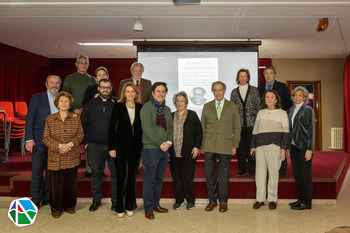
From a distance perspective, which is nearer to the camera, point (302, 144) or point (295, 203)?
point (302, 144)

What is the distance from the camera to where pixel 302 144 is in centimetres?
353

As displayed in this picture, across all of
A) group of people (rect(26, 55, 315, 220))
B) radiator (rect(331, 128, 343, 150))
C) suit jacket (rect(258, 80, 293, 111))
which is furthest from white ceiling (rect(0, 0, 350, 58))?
radiator (rect(331, 128, 343, 150))

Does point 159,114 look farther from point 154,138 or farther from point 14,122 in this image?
point 14,122

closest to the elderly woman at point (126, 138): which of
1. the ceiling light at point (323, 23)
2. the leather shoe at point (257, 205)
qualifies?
the leather shoe at point (257, 205)

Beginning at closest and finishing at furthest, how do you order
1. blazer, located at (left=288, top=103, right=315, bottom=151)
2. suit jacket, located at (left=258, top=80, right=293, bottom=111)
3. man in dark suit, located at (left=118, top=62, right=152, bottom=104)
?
1. blazer, located at (left=288, top=103, right=315, bottom=151)
2. man in dark suit, located at (left=118, top=62, right=152, bottom=104)
3. suit jacket, located at (left=258, top=80, right=293, bottom=111)

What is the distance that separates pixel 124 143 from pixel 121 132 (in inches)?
4.3

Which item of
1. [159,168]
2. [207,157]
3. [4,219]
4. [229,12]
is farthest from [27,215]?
[229,12]

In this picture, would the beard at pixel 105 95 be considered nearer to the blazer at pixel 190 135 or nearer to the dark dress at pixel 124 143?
the dark dress at pixel 124 143

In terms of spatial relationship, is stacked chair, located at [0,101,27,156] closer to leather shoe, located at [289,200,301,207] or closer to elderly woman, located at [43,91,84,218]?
elderly woman, located at [43,91,84,218]

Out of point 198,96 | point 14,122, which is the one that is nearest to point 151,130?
point 198,96

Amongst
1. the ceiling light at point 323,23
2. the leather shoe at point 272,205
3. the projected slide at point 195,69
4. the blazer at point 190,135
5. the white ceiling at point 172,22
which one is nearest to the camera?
the blazer at point 190,135

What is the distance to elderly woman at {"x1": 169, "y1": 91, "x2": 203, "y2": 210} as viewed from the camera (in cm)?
342

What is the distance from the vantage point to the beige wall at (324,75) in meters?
8.78

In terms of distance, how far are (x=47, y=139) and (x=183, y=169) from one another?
1.40 metres
